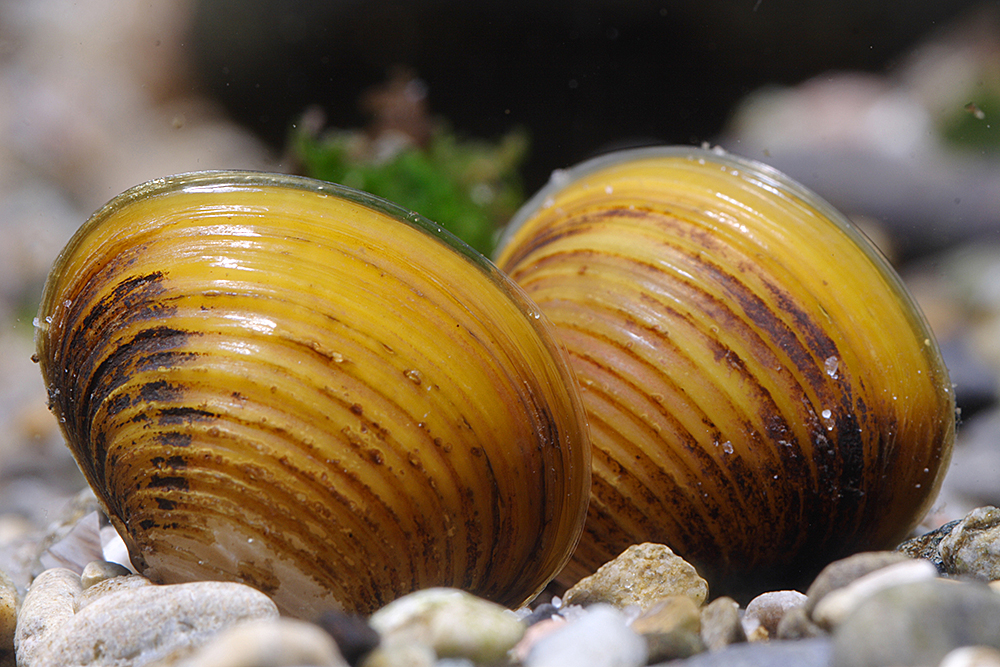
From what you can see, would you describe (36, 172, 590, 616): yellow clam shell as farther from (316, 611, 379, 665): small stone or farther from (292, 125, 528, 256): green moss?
(292, 125, 528, 256): green moss

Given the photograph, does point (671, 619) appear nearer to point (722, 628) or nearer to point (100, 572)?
point (722, 628)

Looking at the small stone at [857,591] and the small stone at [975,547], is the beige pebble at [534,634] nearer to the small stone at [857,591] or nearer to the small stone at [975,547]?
the small stone at [857,591]

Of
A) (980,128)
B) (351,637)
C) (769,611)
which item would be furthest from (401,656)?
(980,128)

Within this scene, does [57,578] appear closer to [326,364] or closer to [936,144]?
[326,364]

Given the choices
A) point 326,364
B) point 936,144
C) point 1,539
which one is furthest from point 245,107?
point 936,144

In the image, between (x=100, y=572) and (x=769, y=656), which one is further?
(x=100, y=572)

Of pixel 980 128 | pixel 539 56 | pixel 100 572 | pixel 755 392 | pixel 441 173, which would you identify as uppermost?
pixel 539 56
